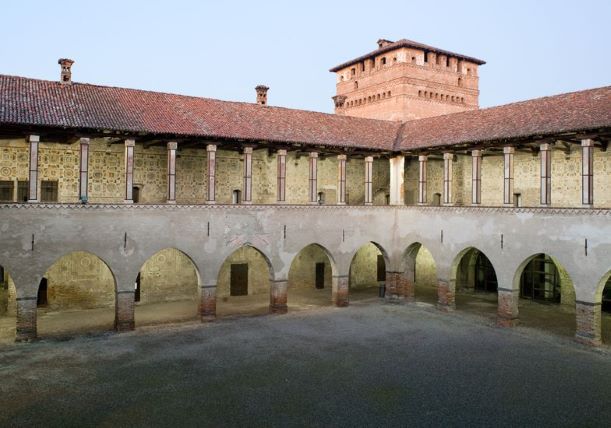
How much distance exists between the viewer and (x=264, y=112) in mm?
24672

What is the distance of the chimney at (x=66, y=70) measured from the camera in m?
21.2

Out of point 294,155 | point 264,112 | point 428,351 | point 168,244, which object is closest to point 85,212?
point 168,244

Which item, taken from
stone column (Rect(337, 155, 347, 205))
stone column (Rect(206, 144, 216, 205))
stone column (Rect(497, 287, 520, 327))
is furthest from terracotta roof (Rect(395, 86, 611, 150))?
stone column (Rect(206, 144, 216, 205))

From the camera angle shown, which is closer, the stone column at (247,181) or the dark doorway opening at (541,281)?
Result: the stone column at (247,181)

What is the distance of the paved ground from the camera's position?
11.8 m

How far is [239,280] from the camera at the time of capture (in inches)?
1081

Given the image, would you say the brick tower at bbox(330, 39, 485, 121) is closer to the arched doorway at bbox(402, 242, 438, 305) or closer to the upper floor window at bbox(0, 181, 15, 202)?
the arched doorway at bbox(402, 242, 438, 305)

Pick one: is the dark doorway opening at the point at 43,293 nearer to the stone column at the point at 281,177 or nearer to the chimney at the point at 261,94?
the stone column at the point at 281,177

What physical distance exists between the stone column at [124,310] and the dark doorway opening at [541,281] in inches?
760

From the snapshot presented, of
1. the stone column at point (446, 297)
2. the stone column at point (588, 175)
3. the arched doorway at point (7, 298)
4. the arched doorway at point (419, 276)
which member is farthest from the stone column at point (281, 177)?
the arched doorway at point (7, 298)

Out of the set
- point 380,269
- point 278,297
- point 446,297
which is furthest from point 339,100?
point 278,297

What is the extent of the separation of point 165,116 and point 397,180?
11771 mm

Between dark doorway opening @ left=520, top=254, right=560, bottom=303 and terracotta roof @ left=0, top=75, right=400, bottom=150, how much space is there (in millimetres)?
9963

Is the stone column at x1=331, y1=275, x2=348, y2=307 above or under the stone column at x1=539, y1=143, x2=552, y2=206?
under
